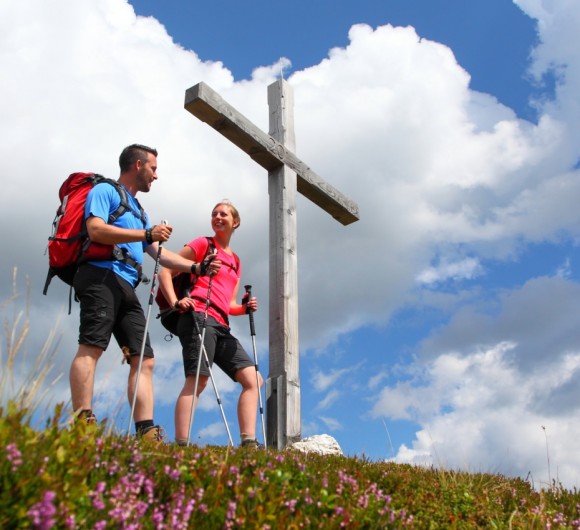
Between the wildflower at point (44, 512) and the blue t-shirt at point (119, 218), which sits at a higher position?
the blue t-shirt at point (119, 218)

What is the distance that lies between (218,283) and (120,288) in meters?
1.73

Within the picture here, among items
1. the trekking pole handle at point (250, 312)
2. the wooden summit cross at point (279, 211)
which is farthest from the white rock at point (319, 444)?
the trekking pole handle at point (250, 312)

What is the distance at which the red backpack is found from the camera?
18.5 feet

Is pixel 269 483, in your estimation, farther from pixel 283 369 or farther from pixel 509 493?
pixel 283 369

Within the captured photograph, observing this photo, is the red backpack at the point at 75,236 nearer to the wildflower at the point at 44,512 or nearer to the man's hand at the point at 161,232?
the man's hand at the point at 161,232

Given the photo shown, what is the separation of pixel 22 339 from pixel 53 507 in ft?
4.57

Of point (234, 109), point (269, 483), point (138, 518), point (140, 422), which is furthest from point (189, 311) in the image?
point (138, 518)

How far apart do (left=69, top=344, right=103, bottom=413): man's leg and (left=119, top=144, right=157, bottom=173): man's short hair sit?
181cm

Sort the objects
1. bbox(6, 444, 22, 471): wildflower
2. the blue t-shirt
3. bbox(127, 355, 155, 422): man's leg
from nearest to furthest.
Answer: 1. bbox(6, 444, 22, 471): wildflower
2. the blue t-shirt
3. bbox(127, 355, 155, 422): man's leg

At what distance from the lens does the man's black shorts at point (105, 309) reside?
5.46 meters

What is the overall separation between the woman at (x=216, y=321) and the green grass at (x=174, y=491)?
1.99 metres

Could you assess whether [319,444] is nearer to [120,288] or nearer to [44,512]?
[120,288]

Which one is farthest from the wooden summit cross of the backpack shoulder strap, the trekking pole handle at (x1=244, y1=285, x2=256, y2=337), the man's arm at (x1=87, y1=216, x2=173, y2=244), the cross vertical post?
the man's arm at (x1=87, y1=216, x2=173, y2=244)

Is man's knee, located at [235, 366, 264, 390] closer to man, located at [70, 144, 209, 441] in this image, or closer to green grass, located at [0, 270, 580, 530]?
man, located at [70, 144, 209, 441]
